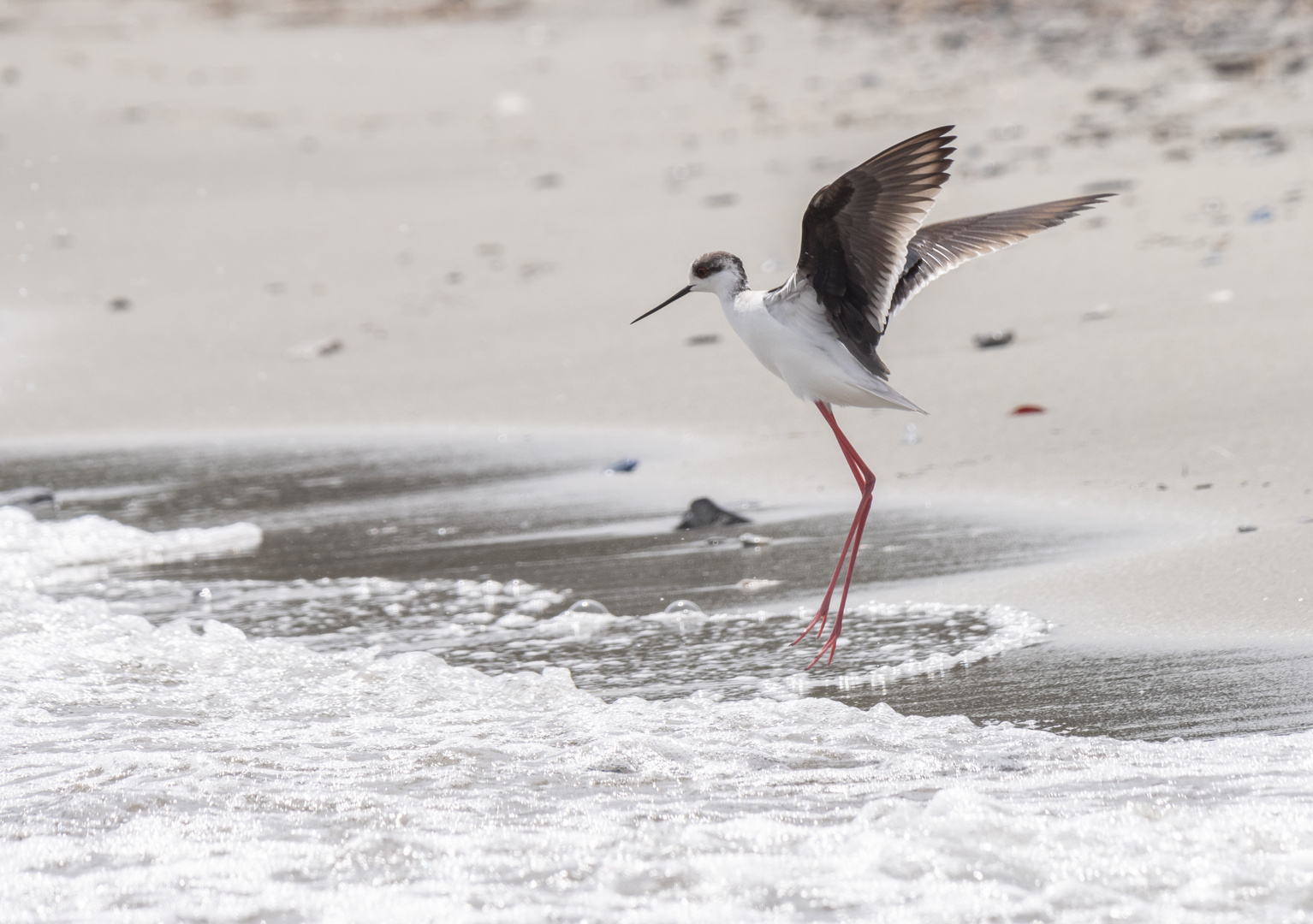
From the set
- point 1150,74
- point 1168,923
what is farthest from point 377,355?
point 1150,74

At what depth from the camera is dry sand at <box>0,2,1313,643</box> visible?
5469mm

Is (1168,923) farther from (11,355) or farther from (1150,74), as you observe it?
(1150,74)

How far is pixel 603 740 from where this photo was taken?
3.47m

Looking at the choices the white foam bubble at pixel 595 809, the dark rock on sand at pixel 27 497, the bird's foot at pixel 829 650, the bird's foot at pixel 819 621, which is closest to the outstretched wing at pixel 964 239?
the bird's foot at pixel 819 621

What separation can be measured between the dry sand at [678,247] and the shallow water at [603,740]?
50 centimetres

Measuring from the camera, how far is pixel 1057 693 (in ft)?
11.8

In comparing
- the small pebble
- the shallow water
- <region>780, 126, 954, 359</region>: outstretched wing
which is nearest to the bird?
<region>780, 126, 954, 359</region>: outstretched wing

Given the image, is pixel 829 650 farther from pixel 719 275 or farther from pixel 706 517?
pixel 719 275

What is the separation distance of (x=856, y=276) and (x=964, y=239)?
79 cm

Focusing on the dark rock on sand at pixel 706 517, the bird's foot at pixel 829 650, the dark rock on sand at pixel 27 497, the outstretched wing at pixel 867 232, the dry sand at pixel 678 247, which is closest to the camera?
the bird's foot at pixel 829 650

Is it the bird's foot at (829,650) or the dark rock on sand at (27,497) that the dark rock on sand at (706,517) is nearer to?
the bird's foot at (829,650)

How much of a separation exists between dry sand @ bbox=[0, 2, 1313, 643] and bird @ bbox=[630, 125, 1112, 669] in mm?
622

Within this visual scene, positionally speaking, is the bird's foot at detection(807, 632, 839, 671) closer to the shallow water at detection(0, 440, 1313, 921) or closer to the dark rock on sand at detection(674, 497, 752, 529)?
the shallow water at detection(0, 440, 1313, 921)

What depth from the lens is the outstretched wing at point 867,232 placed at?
4.13 meters
